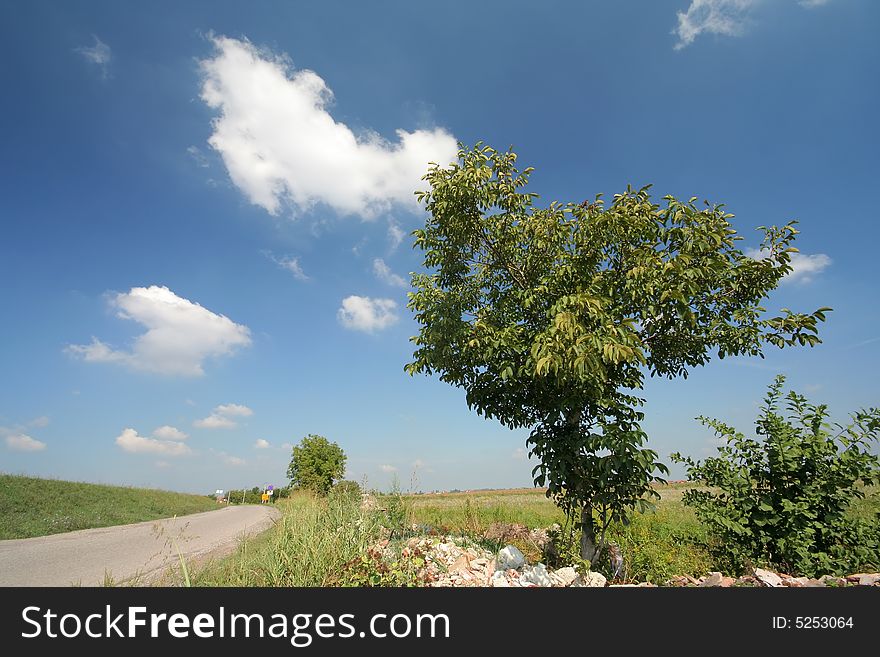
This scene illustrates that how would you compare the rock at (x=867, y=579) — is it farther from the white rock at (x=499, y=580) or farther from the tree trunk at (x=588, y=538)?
the white rock at (x=499, y=580)

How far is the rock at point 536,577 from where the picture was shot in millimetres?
5801

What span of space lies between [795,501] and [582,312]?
14.5 ft

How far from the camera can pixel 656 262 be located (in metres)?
6.21

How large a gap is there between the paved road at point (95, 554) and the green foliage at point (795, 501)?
804 centimetres

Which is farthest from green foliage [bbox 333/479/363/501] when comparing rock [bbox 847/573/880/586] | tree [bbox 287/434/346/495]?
tree [bbox 287/434/346/495]

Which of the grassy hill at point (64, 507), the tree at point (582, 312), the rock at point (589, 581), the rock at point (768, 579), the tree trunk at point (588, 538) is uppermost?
the tree at point (582, 312)

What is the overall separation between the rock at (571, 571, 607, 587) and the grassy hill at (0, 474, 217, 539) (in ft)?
59.0

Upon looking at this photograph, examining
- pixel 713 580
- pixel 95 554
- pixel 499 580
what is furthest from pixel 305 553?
pixel 95 554

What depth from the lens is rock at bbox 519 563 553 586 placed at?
19.0ft

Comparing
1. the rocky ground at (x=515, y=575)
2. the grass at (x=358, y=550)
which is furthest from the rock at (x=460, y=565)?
the grass at (x=358, y=550)

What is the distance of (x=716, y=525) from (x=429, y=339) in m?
5.26

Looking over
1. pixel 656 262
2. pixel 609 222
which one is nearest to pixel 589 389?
pixel 656 262
